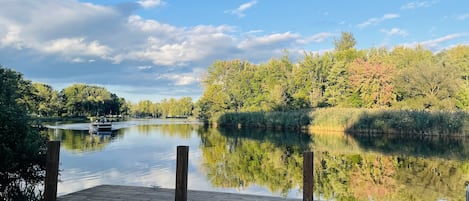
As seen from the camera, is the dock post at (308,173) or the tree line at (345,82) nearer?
the dock post at (308,173)

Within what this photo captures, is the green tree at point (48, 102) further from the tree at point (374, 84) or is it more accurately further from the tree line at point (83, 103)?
the tree at point (374, 84)

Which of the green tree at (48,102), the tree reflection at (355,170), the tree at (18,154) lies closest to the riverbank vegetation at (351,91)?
the tree reflection at (355,170)

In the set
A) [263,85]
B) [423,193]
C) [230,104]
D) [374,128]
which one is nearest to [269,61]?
[263,85]

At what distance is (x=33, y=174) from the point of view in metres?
5.10

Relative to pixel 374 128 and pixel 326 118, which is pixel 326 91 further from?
pixel 374 128

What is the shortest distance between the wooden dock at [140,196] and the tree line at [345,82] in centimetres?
2805

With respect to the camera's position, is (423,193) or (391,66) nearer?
(423,193)

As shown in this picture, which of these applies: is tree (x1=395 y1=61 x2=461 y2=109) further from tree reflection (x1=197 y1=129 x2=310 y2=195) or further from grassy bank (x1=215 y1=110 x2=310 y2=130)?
tree reflection (x1=197 y1=129 x2=310 y2=195)

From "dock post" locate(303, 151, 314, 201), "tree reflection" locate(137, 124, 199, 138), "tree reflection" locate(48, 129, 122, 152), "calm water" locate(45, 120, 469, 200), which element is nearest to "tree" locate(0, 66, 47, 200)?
"calm water" locate(45, 120, 469, 200)

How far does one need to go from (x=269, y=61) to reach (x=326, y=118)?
18.2m

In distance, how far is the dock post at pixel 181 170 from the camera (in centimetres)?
317

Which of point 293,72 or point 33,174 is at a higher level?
point 293,72

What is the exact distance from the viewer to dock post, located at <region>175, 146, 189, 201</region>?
3172mm

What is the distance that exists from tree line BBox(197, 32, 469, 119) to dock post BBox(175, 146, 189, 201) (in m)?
29.4
